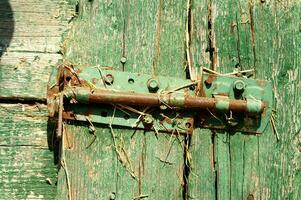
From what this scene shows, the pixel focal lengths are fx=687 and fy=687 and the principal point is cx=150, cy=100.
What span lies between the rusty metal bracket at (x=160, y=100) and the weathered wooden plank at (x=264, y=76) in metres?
0.06

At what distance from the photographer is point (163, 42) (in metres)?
2.13

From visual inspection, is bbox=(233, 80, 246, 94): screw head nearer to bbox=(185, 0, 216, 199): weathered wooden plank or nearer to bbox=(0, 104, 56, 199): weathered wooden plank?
bbox=(185, 0, 216, 199): weathered wooden plank

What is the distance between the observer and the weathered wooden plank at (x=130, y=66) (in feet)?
6.76

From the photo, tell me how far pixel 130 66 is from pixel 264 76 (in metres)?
0.42

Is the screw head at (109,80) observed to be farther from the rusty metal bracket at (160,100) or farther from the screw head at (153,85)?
the screw head at (153,85)

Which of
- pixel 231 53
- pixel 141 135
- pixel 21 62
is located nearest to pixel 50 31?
pixel 21 62

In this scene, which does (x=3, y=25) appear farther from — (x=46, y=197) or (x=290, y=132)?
(x=290, y=132)

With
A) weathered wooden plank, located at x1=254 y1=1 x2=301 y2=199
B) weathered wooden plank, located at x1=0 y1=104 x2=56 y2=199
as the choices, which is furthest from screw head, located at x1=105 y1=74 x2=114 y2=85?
weathered wooden plank, located at x1=254 y1=1 x2=301 y2=199

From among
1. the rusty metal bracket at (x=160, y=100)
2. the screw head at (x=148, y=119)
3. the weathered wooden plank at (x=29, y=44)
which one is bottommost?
the screw head at (x=148, y=119)

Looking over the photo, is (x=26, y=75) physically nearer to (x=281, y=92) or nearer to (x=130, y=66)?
(x=130, y=66)

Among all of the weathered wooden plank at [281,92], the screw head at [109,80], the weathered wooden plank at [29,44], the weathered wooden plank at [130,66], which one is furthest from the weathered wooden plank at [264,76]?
the weathered wooden plank at [29,44]

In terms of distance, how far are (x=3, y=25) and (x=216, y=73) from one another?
67 centimetres

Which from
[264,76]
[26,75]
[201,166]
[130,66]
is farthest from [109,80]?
[264,76]

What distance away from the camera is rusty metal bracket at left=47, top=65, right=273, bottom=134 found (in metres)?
2.01
